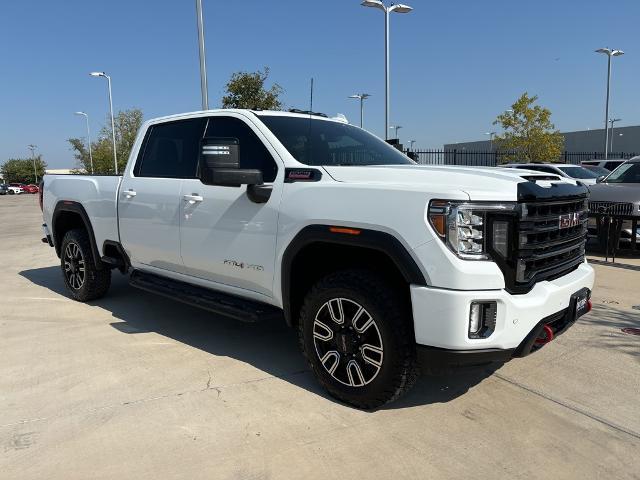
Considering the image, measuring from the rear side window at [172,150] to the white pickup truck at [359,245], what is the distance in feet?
0.07

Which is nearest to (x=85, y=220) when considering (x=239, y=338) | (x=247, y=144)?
(x=239, y=338)

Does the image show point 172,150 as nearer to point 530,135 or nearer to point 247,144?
point 247,144

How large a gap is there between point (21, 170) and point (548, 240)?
100825 mm

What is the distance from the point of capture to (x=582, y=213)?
3.72 m

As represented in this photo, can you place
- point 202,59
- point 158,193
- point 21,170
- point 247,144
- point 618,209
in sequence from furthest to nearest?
point 21,170 → point 202,59 → point 618,209 → point 158,193 → point 247,144

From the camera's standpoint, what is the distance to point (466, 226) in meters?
2.84

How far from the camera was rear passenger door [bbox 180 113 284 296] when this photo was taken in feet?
12.3

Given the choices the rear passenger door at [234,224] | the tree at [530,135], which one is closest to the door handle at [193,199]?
the rear passenger door at [234,224]

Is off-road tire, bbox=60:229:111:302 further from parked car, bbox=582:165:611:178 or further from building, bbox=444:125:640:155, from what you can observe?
building, bbox=444:125:640:155

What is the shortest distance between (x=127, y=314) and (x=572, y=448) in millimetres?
4374

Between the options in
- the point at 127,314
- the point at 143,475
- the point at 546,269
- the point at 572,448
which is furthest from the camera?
the point at 127,314

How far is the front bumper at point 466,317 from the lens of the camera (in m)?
2.80

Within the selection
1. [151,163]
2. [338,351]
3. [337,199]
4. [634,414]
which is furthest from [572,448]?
[151,163]

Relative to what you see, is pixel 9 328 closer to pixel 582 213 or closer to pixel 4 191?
pixel 582 213
